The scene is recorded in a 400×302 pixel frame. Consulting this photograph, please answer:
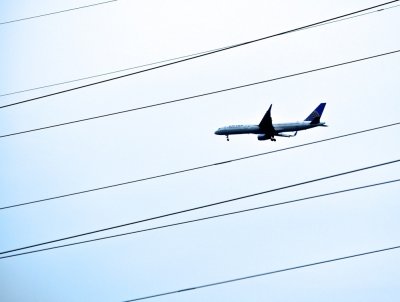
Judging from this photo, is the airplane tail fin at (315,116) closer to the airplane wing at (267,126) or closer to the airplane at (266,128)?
the airplane at (266,128)

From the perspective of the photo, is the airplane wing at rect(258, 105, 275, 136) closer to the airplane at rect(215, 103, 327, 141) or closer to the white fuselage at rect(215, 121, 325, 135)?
the airplane at rect(215, 103, 327, 141)

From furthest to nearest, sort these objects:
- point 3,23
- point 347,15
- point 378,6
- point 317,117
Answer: point 317,117, point 3,23, point 378,6, point 347,15

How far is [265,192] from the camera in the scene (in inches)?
678

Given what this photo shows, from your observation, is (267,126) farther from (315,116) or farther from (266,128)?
(315,116)

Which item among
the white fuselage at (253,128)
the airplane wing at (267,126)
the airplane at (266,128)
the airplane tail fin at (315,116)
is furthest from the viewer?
the airplane tail fin at (315,116)

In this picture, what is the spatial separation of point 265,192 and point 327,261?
2.90m

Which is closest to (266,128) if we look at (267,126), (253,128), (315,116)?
(267,126)

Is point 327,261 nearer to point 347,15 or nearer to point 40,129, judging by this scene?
point 347,15

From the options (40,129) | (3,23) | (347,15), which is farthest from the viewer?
(3,23)

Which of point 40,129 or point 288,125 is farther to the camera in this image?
point 288,125

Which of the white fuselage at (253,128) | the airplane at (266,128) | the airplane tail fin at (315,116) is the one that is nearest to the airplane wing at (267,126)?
the airplane at (266,128)

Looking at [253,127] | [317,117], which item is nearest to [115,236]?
[253,127]

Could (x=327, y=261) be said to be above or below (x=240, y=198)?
below

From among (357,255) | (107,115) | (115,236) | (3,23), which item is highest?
(3,23)
